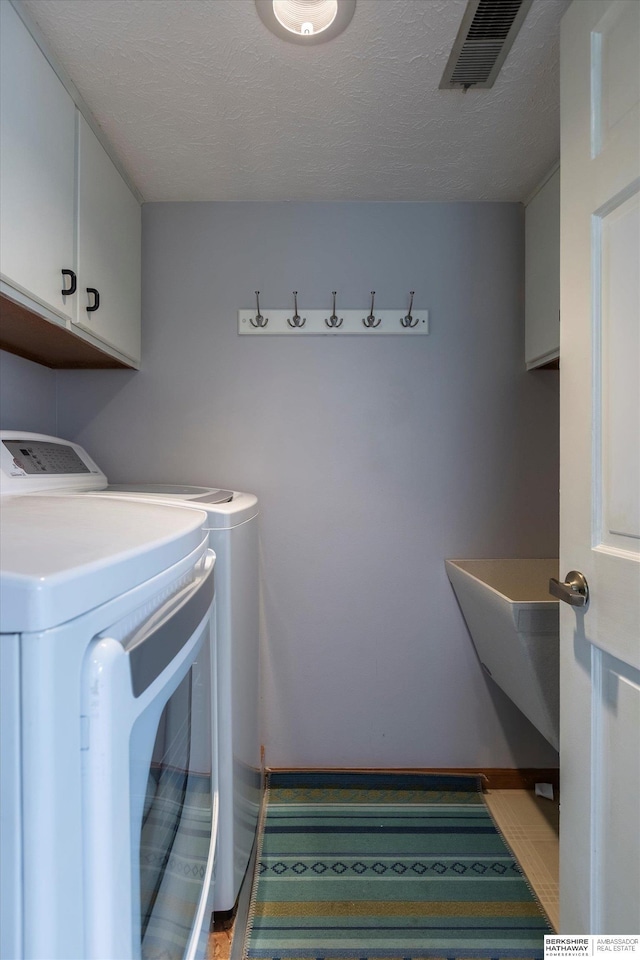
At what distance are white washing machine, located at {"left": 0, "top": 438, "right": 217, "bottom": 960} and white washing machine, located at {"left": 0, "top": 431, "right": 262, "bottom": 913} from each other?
442 millimetres

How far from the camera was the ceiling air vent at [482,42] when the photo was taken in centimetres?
111

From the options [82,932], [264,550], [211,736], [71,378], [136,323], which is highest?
[136,323]

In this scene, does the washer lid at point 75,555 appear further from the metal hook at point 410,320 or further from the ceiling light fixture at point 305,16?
the metal hook at point 410,320

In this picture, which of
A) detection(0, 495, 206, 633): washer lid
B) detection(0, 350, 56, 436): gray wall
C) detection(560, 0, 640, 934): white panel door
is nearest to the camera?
detection(0, 495, 206, 633): washer lid

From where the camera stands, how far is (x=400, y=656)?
1.98 m

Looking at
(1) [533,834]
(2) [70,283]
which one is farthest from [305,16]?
(1) [533,834]

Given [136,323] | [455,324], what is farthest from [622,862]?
[136,323]

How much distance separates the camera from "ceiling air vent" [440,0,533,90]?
111cm

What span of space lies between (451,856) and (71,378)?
2.13 metres

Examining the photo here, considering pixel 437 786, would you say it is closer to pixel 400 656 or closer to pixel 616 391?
pixel 400 656

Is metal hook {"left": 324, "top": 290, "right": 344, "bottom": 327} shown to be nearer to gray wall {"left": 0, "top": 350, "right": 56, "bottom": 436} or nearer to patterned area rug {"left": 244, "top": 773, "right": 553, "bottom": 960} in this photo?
gray wall {"left": 0, "top": 350, "right": 56, "bottom": 436}

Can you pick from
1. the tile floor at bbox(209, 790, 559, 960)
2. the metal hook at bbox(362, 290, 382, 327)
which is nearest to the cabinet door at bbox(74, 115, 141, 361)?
the metal hook at bbox(362, 290, 382, 327)

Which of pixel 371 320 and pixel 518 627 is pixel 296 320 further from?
pixel 518 627

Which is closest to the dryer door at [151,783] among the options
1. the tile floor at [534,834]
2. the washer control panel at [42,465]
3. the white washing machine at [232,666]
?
the white washing machine at [232,666]
